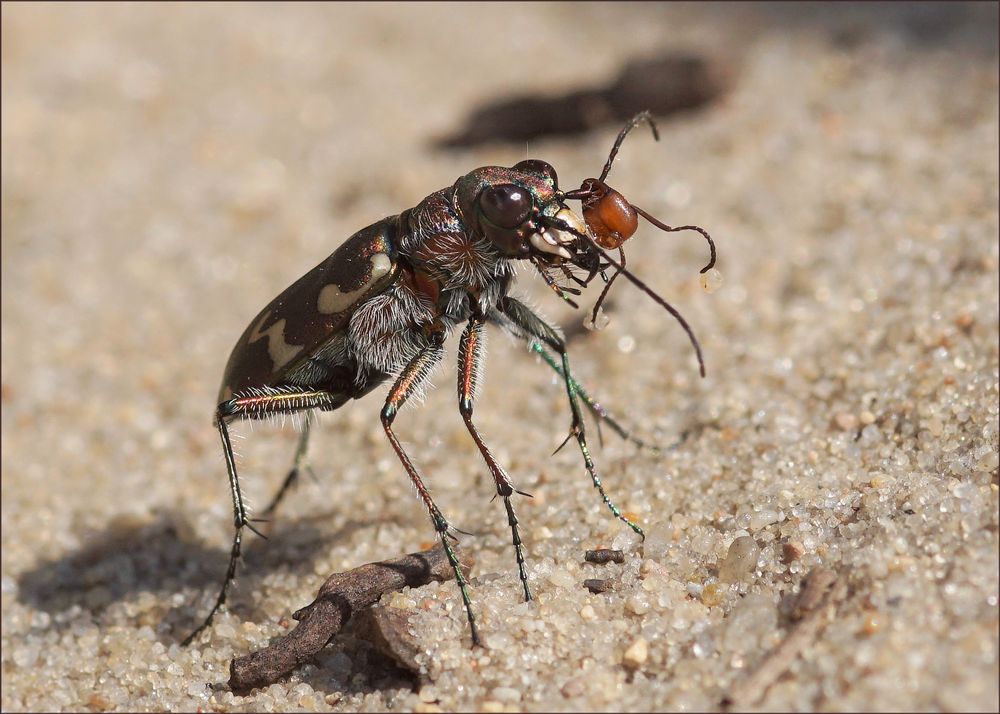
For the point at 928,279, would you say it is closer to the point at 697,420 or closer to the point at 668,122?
the point at 697,420

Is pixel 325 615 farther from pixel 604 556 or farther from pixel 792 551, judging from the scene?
pixel 792 551

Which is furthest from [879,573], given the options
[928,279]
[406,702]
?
[928,279]

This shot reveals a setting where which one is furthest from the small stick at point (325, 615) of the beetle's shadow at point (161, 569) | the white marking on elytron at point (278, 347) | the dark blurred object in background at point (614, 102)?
the dark blurred object in background at point (614, 102)

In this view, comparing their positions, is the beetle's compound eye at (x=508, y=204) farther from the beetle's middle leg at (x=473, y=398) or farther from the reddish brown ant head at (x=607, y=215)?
the beetle's middle leg at (x=473, y=398)

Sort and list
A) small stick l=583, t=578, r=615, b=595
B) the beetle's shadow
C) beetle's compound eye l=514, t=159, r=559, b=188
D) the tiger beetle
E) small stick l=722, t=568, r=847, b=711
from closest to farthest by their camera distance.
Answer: small stick l=722, t=568, r=847, b=711
small stick l=583, t=578, r=615, b=595
the tiger beetle
beetle's compound eye l=514, t=159, r=559, b=188
the beetle's shadow

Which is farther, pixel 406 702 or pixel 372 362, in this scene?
pixel 372 362

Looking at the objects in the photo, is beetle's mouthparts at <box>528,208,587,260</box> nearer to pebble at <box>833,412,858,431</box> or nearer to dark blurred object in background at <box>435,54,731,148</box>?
pebble at <box>833,412,858,431</box>

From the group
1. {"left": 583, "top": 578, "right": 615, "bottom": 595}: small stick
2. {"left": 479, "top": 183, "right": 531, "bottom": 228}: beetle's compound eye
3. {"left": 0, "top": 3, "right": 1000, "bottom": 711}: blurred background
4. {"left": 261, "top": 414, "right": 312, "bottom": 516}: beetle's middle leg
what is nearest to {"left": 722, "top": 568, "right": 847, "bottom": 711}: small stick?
{"left": 0, "top": 3, "right": 1000, "bottom": 711}: blurred background
